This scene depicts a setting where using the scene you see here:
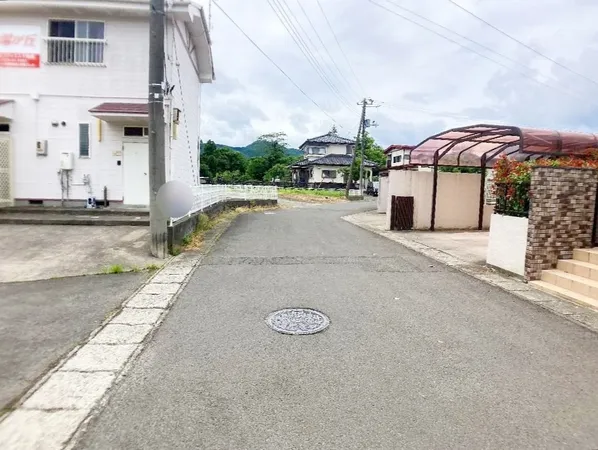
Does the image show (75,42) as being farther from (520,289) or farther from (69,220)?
(520,289)

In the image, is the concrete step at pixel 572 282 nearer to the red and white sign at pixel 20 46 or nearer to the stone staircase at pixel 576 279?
the stone staircase at pixel 576 279

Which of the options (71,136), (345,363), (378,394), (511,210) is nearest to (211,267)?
(345,363)

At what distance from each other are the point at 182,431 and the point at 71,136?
11773 millimetres

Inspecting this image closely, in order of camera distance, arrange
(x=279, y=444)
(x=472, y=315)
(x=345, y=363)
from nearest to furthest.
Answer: (x=279, y=444) < (x=345, y=363) < (x=472, y=315)

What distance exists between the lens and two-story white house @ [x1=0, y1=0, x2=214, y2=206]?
12.0 meters

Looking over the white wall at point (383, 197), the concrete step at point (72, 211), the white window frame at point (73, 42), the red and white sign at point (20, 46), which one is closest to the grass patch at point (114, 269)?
the concrete step at point (72, 211)

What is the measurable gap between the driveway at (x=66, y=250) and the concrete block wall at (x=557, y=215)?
20.5 ft

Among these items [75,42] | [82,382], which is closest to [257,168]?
[75,42]

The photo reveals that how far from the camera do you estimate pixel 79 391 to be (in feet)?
10.0

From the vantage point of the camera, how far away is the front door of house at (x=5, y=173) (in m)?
12.0

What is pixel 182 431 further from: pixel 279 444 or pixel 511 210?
pixel 511 210

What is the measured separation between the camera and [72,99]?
39.4ft

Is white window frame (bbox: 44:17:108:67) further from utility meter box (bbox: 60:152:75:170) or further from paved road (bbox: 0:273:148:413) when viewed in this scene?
paved road (bbox: 0:273:148:413)

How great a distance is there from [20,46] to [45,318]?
11.0 m
